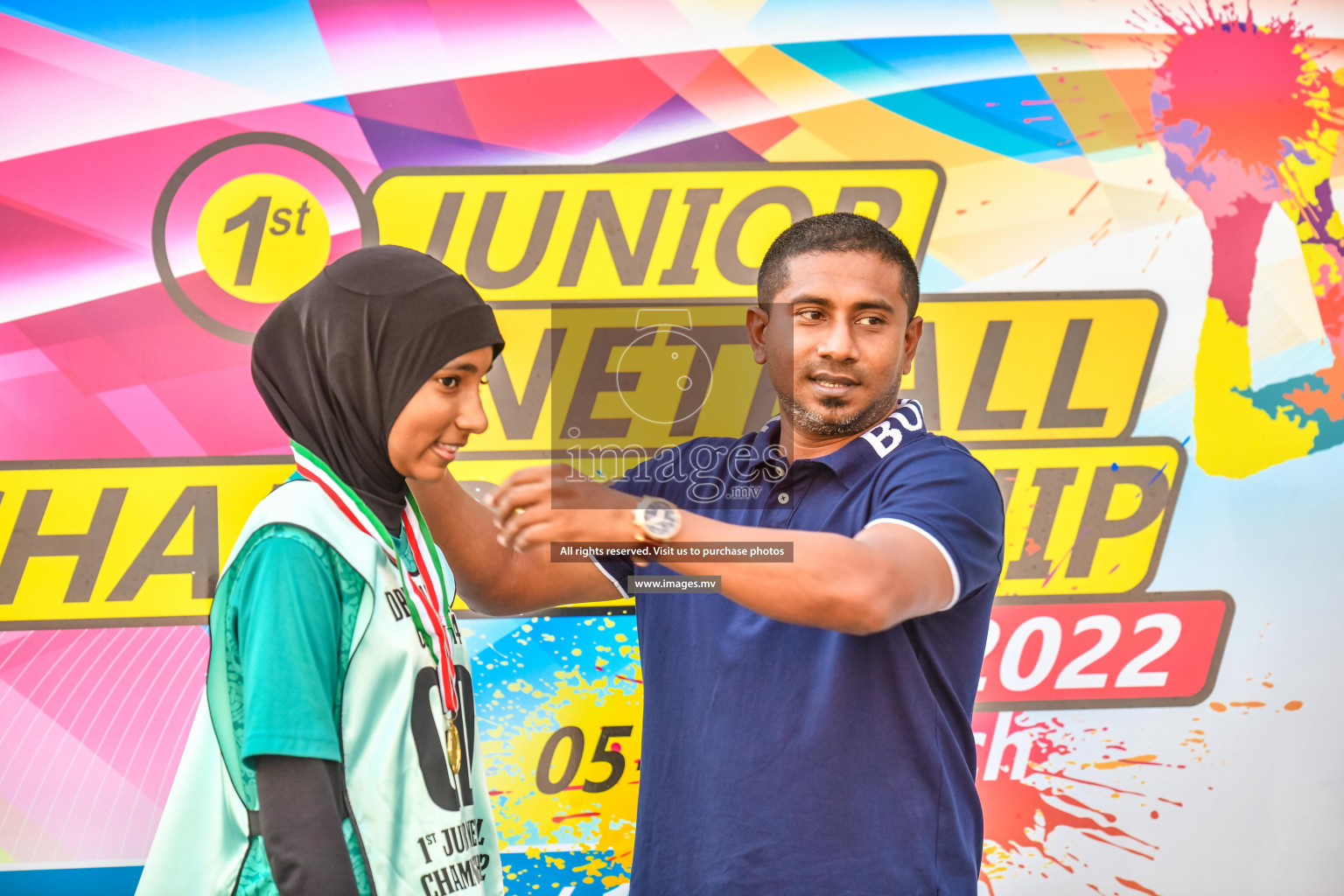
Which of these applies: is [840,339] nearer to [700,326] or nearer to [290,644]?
[700,326]

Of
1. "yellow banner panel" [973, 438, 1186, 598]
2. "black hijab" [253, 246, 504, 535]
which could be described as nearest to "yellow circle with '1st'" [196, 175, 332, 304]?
"black hijab" [253, 246, 504, 535]

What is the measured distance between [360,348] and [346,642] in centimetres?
40

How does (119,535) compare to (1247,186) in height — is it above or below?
below

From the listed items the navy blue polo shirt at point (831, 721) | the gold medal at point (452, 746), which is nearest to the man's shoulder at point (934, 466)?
the navy blue polo shirt at point (831, 721)

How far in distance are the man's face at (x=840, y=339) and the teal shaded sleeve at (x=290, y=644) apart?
839mm

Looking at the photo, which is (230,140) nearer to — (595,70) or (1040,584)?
(595,70)

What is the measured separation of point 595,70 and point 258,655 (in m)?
1.82

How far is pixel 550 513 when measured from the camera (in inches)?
51.1

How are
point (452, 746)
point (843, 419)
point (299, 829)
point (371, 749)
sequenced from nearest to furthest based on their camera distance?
point (299, 829)
point (371, 749)
point (452, 746)
point (843, 419)

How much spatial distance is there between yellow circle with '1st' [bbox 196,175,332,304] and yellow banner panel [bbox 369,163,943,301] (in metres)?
0.18

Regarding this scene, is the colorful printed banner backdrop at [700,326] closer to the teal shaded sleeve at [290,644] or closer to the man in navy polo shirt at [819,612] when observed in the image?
the man in navy polo shirt at [819,612]

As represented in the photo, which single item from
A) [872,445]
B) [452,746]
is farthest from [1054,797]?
[452,746]

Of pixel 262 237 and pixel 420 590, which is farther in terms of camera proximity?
pixel 262 237

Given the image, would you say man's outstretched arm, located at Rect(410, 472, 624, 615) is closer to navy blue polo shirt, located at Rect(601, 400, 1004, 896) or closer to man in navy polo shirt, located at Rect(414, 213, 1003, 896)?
man in navy polo shirt, located at Rect(414, 213, 1003, 896)
